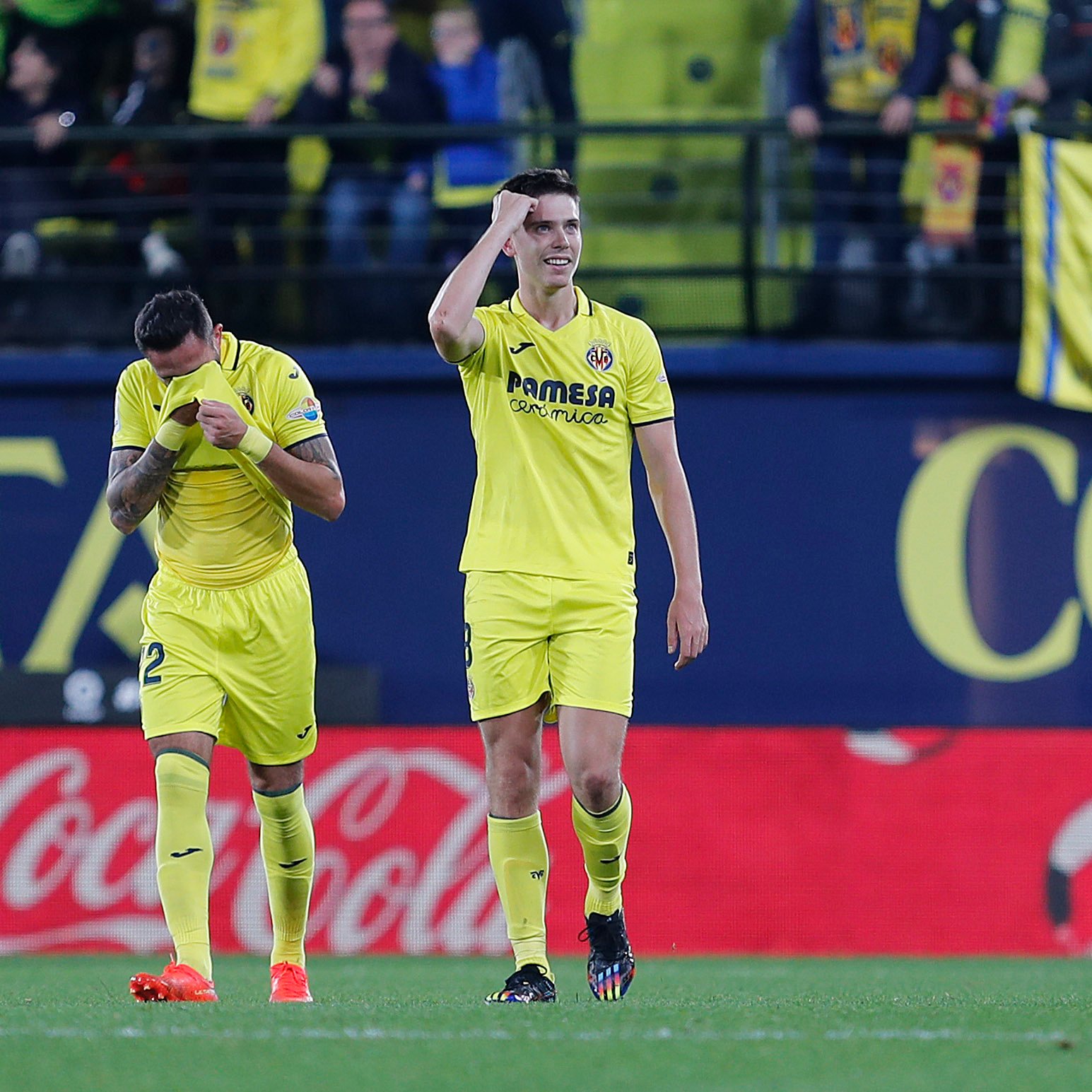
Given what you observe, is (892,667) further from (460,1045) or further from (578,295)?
(460,1045)

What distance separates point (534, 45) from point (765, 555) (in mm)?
2965

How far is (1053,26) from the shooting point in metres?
10.5

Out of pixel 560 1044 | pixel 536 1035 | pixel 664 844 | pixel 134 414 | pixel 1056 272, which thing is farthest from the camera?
pixel 1056 272

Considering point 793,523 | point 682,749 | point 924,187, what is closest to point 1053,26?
point 924,187

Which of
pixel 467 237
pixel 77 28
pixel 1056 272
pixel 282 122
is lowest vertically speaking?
pixel 1056 272

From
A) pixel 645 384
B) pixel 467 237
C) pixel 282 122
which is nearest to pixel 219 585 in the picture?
pixel 645 384

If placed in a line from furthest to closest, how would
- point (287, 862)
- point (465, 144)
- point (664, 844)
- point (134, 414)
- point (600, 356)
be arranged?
point (465, 144)
point (664, 844)
point (287, 862)
point (134, 414)
point (600, 356)

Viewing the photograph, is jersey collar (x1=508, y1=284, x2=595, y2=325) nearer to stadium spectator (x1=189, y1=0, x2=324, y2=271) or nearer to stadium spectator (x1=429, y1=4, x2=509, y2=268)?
stadium spectator (x1=429, y1=4, x2=509, y2=268)

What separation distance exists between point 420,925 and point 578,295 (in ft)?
14.7

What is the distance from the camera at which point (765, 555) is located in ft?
34.6

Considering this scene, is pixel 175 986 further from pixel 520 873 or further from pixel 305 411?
pixel 305 411

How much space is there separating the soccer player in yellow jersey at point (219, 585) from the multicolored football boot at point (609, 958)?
93 cm

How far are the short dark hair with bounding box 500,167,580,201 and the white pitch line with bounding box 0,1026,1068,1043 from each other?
233cm

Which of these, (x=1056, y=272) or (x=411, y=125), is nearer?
(x=1056, y=272)
